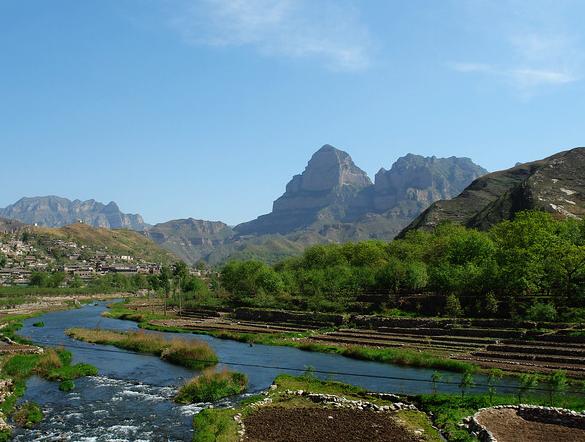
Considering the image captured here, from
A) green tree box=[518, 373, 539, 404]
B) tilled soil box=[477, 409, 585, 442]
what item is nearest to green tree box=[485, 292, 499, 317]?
green tree box=[518, 373, 539, 404]

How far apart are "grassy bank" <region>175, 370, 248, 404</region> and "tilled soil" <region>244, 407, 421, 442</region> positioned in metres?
7.46

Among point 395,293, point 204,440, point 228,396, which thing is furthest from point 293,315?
point 204,440

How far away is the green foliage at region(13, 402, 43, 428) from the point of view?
3659 cm

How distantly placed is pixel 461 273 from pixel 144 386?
6829 centimetres

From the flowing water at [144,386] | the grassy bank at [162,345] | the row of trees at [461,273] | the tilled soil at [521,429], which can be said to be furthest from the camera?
the row of trees at [461,273]

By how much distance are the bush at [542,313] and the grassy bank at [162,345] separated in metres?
49.4

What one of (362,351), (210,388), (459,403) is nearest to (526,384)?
(459,403)

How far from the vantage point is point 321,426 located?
34.0 meters

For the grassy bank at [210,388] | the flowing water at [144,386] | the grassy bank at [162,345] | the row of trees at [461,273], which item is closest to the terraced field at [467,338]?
the row of trees at [461,273]

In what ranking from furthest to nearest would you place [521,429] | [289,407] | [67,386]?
1. [67,386]
2. [289,407]
3. [521,429]

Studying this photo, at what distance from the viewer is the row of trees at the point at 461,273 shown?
3332 inches

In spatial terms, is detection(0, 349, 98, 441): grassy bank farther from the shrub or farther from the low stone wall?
the low stone wall

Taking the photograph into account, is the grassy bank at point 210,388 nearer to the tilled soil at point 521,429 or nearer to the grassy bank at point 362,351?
the tilled soil at point 521,429

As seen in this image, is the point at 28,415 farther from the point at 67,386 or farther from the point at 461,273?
the point at 461,273
